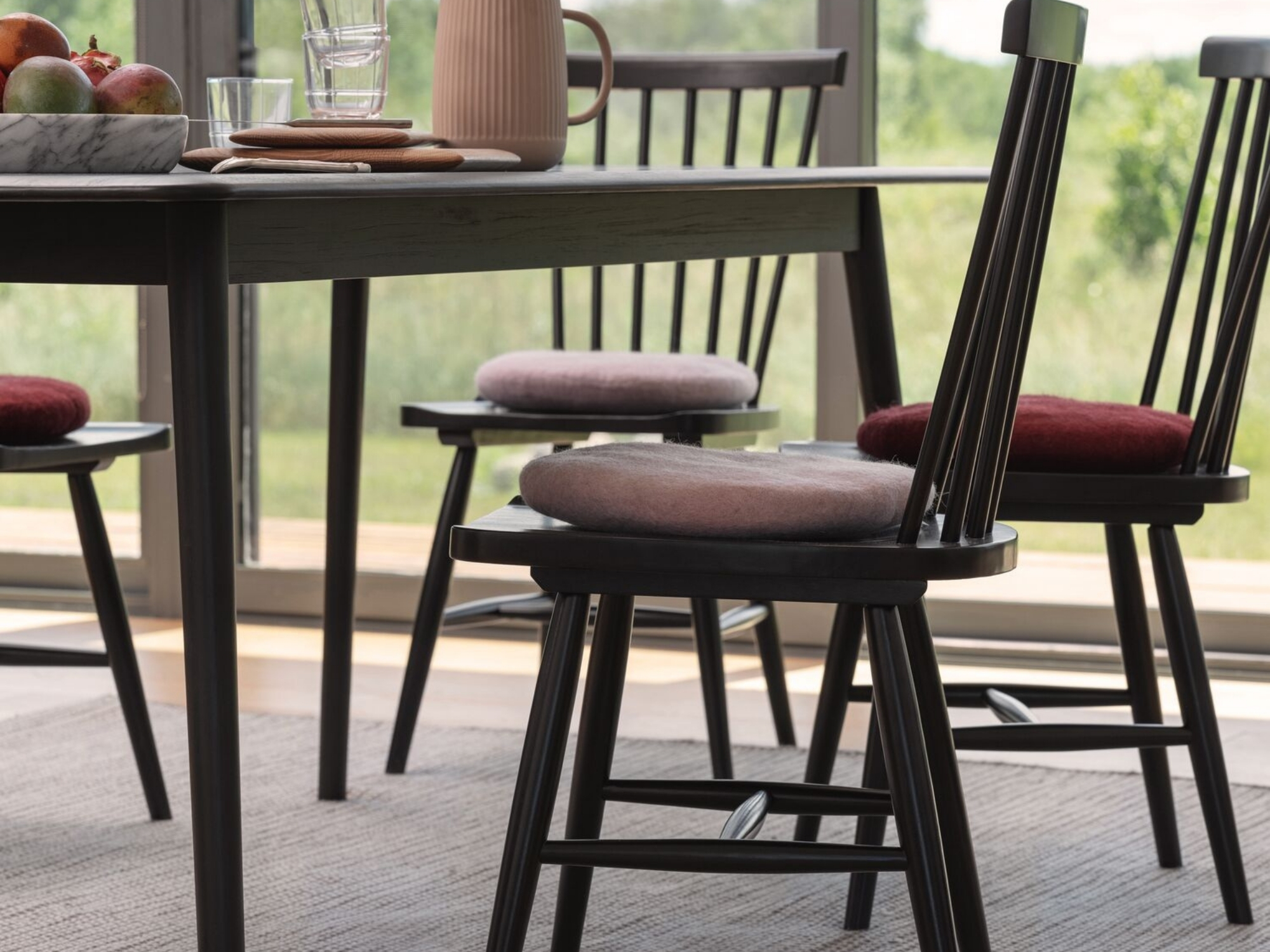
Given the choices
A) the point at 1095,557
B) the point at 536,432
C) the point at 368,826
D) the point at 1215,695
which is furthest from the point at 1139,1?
the point at 368,826

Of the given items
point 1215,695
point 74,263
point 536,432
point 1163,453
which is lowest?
point 1215,695

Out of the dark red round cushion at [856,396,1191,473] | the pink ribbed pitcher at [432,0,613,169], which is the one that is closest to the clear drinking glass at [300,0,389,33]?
the pink ribbed pitcher at [432,0,613,169]

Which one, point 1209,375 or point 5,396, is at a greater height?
point 1209,375

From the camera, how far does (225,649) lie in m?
1.32

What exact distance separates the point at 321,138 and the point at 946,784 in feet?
2.45

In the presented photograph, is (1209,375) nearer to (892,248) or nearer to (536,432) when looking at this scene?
(536,432)

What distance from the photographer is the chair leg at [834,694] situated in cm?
196

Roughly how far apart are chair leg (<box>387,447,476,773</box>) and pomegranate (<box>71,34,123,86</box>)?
933 millimetres

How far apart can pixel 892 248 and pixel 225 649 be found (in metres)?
2.12

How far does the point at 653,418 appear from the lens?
2367 millimetres

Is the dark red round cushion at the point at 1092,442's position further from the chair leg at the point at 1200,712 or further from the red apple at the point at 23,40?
the red apple at the point at 23,40

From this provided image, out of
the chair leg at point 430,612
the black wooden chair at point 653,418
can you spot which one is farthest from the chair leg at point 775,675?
the chair leg at point 430,612

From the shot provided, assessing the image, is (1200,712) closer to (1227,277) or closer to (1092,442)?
(1092,442)

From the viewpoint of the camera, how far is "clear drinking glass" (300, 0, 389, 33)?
1.76 meters
